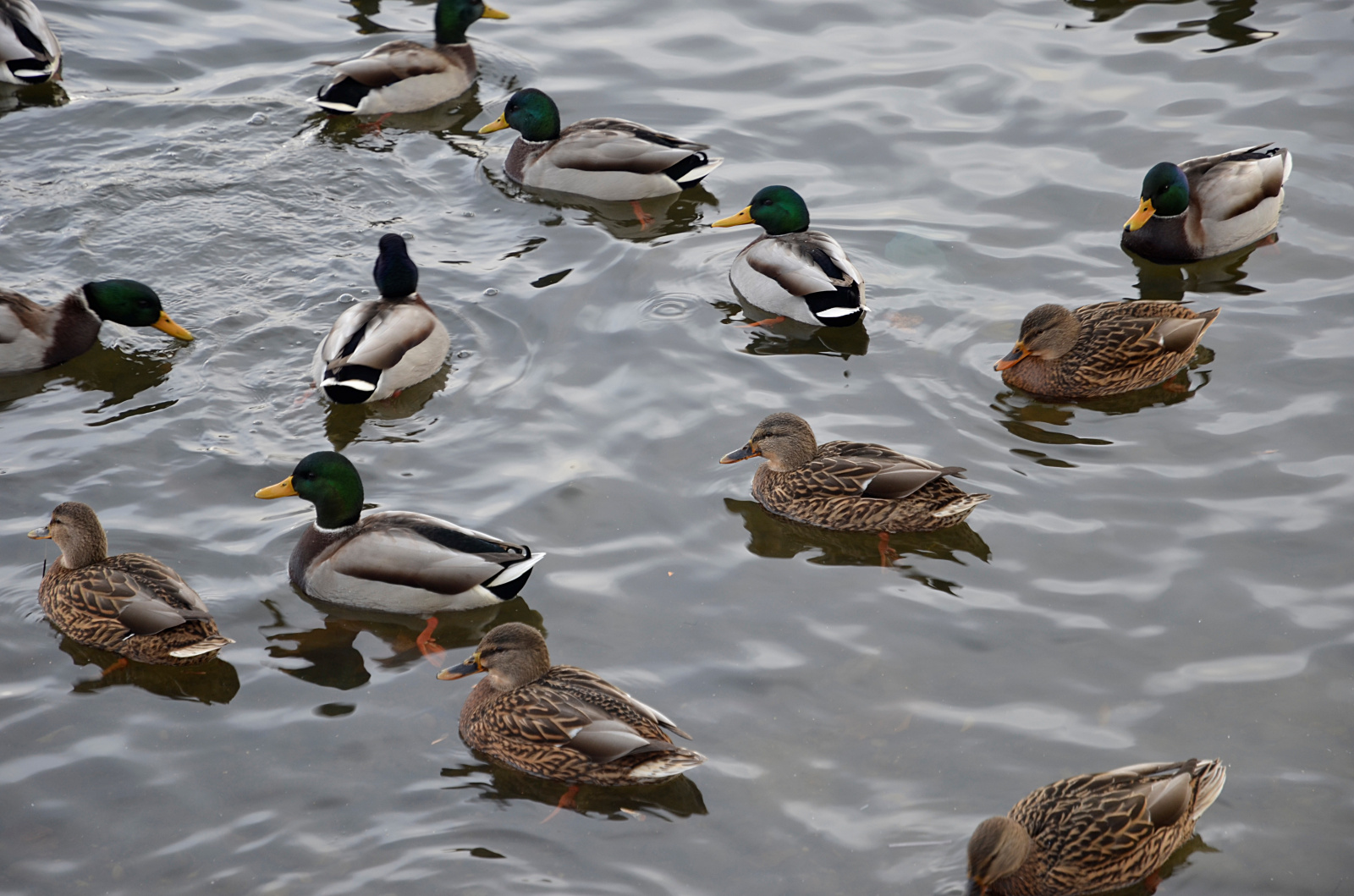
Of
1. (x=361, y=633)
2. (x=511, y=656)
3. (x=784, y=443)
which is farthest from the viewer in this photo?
(x=784, y=443)

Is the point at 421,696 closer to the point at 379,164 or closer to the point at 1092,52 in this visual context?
the point at 379,164

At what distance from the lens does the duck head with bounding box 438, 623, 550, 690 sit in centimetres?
595

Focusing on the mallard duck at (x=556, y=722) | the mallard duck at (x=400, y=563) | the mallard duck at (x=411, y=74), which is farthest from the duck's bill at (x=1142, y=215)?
the mallard duck at (x=411, y=74)

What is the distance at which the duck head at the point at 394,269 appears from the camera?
8.89m

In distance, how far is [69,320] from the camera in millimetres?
9055

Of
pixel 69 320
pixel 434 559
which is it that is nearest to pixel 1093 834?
pixel 434 559

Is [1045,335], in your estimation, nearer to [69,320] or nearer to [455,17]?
[69,320]

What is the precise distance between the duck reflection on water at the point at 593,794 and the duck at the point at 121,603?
1.56 m

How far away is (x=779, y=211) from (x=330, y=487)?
4.51 m

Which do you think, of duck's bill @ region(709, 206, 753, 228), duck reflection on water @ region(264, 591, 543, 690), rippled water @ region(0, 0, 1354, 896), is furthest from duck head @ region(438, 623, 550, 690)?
duck's bill @ region(709, 206, 753, 228)

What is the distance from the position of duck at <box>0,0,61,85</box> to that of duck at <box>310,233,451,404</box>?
534cm

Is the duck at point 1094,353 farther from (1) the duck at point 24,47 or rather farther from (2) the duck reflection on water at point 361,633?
(1) the duck at point 24,47

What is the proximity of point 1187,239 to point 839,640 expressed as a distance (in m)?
5.19

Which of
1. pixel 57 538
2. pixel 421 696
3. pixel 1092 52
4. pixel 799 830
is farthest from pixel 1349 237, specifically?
pixel 57 538
